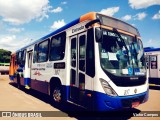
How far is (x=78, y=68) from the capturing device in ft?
21.0

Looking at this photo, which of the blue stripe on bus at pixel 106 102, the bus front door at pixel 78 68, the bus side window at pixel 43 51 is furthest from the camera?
the bus side window at pixel 43 51

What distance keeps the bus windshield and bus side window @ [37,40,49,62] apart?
4095 mm

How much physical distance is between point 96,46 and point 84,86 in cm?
134

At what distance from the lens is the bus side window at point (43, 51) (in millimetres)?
9148

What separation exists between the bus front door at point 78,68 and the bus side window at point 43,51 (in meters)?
2.52

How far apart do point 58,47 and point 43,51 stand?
1.84m

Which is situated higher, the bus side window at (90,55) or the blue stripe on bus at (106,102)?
the bus side window at (90,55)

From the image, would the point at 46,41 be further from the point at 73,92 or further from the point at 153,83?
the point at 153,83

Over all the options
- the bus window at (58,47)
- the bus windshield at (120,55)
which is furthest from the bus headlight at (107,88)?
the bus window at (58,47)

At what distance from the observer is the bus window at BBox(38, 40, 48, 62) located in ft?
30.0

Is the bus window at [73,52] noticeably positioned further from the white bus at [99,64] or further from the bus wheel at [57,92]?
the bus wheel at [57,92]

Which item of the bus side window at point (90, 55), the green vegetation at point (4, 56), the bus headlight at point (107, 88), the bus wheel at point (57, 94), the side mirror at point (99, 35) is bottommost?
the bus wheel at point (57, 94)

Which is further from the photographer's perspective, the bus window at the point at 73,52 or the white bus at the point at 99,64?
the bus window at the point at 73,52

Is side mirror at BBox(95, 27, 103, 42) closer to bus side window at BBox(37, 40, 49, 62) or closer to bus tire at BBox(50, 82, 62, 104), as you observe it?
bus tire at BBox(50, 82, 62, 104)
